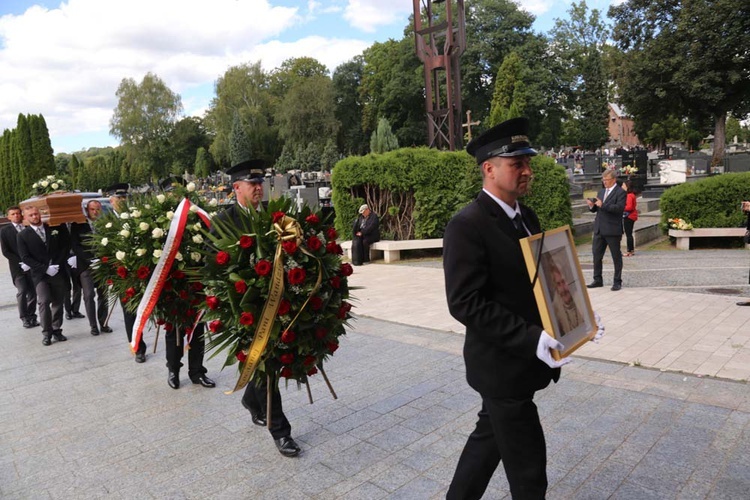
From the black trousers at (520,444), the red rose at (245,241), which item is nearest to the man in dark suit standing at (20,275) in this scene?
the red rose at (245,241)

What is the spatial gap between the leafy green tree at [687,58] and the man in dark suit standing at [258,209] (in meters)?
34.5

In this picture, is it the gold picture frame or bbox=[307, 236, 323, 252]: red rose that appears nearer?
the gold picture frame

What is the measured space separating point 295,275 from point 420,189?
430 inches

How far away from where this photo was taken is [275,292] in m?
3.61

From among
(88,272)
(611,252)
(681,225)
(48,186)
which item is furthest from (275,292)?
(681,225)

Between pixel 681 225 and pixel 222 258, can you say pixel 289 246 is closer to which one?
pixel 222 258

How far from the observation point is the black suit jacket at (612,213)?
9188mm

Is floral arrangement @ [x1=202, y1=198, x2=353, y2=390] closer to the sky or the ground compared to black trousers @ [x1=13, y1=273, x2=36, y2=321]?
closer to the sky


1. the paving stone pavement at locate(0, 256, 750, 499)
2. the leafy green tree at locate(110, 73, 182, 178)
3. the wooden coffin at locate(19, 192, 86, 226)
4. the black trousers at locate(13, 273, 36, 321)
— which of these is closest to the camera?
the paving stone pavement at locate(0, 256, 750, 499)

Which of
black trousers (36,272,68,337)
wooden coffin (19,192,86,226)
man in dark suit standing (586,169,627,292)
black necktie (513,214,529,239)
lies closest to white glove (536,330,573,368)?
black necktie (513,214,529,239)

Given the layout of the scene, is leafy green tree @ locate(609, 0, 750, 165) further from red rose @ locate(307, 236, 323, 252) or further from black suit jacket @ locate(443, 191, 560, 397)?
black suit jacket @ locate(443, 191, 560, 397)

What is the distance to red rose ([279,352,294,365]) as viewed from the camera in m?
3.72

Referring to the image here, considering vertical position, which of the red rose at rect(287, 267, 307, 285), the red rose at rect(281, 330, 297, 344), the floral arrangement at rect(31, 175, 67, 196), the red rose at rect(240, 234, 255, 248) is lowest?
the red rose at rect(281, 330, 297, 344)

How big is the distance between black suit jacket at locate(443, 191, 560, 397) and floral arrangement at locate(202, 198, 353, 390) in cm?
147
